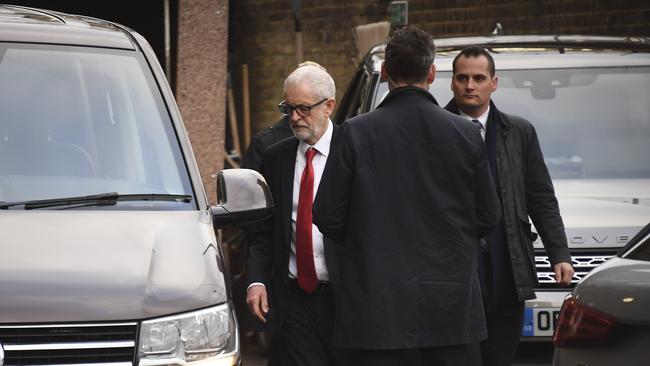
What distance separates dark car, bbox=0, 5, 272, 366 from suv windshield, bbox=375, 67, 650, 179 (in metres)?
2.71

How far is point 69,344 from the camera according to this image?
459cm

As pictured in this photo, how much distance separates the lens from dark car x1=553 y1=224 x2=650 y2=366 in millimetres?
4570

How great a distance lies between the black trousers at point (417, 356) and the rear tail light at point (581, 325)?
45cm

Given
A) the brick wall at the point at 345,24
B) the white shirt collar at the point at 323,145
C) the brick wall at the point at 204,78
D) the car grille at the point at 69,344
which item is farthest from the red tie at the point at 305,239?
the brick wall at the point at 345,24

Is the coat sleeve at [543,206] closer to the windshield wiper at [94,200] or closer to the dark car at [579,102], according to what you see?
the dark car at [579,102]

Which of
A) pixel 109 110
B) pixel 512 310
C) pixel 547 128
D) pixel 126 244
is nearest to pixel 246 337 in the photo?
pixel 547 128

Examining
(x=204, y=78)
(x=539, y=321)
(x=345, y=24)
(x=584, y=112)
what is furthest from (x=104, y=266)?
(x=345, y=24)

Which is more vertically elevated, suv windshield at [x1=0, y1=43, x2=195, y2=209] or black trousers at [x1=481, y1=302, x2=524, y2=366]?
suv windshield at [x1=0, y1=43, x2=195, y2=209]

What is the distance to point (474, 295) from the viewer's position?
550 centimetres

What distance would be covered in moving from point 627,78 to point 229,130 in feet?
32.1

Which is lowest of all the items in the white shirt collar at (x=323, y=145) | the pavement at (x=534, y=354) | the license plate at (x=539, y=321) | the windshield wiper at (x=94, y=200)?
the pavement at (x=534, y=354)

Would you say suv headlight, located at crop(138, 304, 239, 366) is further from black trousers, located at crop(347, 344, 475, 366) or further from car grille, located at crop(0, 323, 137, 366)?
black trousers, located at crop(347, 344, 475, 366)

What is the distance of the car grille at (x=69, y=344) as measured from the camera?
14.9ft

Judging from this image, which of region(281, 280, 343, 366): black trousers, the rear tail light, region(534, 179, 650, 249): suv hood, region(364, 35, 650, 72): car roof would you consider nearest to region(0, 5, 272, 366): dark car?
region(281, 280, 343, 366): black trousers
